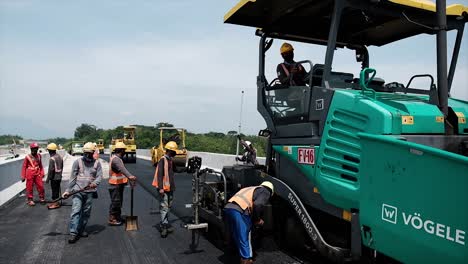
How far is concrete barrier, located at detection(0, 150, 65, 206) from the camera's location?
1082 centimetres

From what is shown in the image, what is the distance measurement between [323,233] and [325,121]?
1.36 m

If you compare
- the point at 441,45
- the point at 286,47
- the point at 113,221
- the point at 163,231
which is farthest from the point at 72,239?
the point at 441,45

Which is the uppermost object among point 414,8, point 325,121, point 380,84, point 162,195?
point 414,8

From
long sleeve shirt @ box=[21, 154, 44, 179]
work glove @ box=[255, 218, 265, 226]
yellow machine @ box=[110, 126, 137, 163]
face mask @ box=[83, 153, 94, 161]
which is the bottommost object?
yellow machine @ box=[110, 126, 137, 163]

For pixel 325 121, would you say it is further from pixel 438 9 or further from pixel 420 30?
pixel 420 30

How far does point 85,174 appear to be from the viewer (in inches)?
271

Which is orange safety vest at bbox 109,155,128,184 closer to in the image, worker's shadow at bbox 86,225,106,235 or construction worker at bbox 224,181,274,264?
worker's shadow at bbox 86,225,106,235

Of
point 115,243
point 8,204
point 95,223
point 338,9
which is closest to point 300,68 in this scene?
point 338,9

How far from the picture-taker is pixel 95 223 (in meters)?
7.71

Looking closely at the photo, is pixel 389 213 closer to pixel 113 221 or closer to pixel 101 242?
pixel 101 242

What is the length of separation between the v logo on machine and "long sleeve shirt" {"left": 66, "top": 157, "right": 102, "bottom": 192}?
216 inches

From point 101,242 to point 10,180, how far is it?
7630 mm

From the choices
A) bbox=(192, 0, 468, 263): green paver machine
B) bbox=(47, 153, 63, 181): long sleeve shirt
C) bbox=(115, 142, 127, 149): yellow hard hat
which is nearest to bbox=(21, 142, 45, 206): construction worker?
bbox=(47, 153, 63, 181): long sleeve shirt

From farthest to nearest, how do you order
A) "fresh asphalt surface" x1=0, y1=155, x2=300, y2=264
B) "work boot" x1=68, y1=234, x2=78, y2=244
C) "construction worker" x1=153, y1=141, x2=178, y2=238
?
"construction worker" x1=153, y1=141, x2=178, y2=238
"work boot" x1=68, y1=234, x2=78, y2=244
"fresh asphalt surface" x1=0, y1=155, x2=300, y2=264
